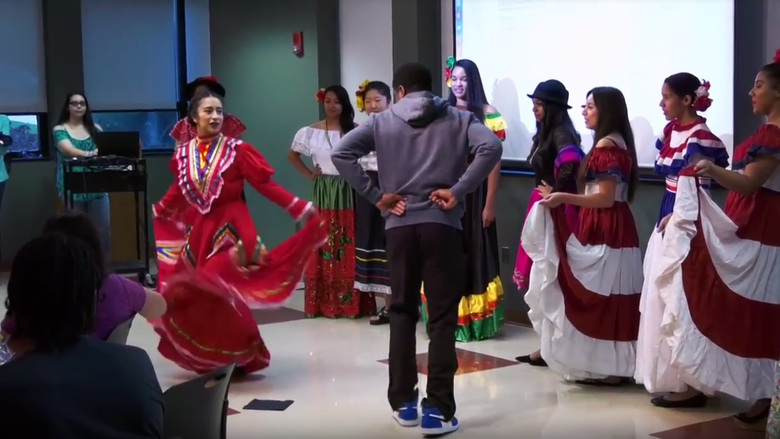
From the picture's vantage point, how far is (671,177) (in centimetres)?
436

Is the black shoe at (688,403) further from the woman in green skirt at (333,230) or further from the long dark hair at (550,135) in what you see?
the woman in green skirt at (333,230)

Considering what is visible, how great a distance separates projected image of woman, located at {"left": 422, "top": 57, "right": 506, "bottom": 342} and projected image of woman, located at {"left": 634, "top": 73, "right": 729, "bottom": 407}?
4.59 feet

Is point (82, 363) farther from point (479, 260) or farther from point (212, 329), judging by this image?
point (479, 260)

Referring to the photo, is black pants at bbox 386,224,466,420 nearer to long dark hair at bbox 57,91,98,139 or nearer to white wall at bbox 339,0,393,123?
white wall at bbox 339,0,393,123

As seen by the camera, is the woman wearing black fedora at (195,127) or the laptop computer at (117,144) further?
the laptop computer at (117,144)

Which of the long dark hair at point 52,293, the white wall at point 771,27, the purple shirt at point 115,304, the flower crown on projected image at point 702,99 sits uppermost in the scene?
the white wall at point 771,27

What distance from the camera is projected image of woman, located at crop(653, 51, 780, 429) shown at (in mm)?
3984

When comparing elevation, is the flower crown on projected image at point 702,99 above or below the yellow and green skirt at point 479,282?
above

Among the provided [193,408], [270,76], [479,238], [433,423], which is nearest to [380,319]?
[479,238]

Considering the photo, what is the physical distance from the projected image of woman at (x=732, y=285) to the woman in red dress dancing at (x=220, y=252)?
1.78 meters

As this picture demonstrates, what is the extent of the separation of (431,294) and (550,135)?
1444 mm

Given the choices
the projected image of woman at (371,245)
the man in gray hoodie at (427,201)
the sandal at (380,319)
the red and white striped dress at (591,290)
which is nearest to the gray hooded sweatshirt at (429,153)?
the man in gray hoodie at (427,201)

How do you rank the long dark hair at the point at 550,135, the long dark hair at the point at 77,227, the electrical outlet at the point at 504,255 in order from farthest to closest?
1. the electrical outlet at the point at 504,255
2. the long dark hair at the point at 550,135
3. the long dark hair at the point at 77,227

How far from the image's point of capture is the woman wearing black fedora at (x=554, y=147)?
4902mm
